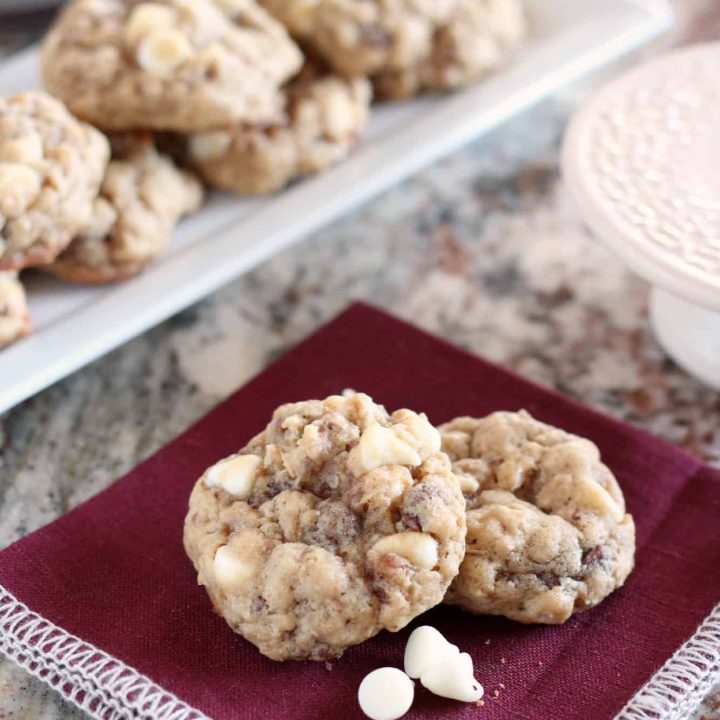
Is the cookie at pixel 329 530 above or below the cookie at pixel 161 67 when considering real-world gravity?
below

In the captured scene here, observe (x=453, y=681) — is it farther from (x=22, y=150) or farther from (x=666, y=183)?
(x=22, y=150)

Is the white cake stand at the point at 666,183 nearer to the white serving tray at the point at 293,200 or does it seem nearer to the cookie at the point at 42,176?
the white serving tray at the point at 293,200

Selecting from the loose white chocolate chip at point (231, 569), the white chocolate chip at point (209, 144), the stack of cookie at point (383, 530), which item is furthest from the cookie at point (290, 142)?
the loose white chocolate chip at point (231, 569)

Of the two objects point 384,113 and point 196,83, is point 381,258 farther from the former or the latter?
point 196,83

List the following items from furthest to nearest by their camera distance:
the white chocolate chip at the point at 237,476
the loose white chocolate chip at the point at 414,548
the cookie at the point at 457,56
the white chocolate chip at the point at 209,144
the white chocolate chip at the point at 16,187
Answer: the cookie at the point at 457,56
the white chocolate chip at the point at 209,144
the white chocolate chip at the point at 16,187
the white chocolate chip at the point at 237,476
the loose white chocolate chip at the point at 414,548

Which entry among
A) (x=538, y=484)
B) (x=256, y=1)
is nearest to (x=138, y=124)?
(x=256, y=1)

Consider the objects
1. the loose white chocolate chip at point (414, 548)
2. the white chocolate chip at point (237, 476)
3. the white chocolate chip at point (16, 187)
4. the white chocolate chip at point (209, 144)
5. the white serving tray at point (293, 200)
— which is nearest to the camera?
the loose white chocolate chip at point (414, 548)

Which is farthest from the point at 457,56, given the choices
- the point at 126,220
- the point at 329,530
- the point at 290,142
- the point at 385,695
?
the point at 385,695
